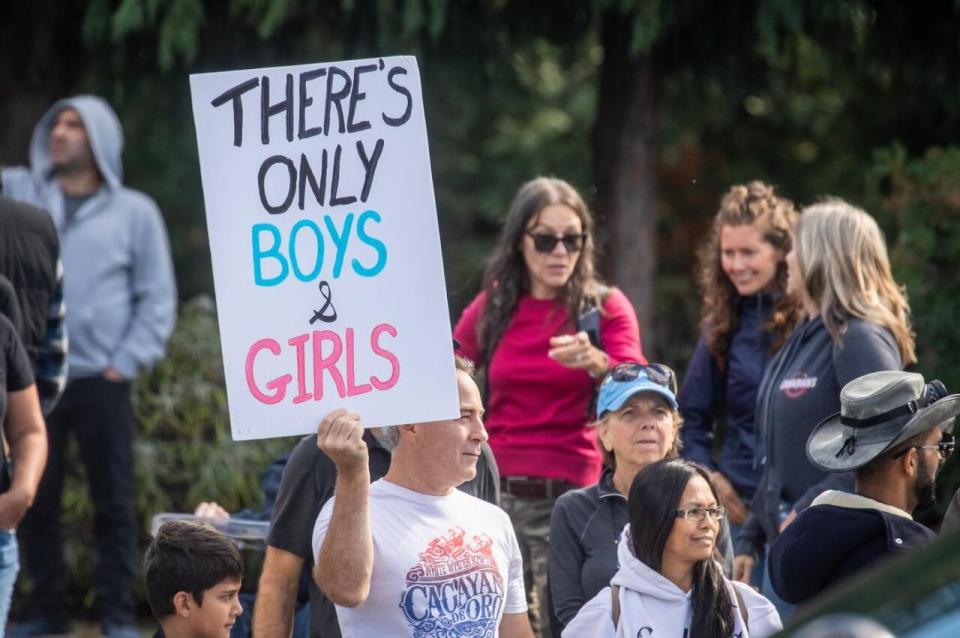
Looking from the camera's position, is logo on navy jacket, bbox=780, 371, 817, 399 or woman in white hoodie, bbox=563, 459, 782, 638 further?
logo on navy jacket, bbox=780, 371, 817, 399

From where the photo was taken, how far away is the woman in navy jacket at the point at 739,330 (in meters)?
6.02

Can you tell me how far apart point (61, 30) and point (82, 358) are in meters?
2.59

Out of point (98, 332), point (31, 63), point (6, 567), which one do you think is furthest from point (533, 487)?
point (31, 63)

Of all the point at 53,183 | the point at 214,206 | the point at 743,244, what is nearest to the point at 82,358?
the point at 53,183

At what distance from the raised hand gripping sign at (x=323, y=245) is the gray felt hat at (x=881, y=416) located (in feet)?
3.67

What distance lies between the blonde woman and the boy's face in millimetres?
1796

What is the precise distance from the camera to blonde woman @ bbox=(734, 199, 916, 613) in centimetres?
534

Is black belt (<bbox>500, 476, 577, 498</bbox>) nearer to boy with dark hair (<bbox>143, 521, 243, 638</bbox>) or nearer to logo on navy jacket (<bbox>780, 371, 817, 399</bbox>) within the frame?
logo on navy jacket (<bbox>780, 371, 817, 399</bbox>)

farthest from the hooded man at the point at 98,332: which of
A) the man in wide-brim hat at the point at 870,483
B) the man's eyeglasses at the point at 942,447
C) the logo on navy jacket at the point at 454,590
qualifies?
the man's eyeglasses at the point at 942,447

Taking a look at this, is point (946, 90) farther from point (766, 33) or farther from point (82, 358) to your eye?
point (82, 358)

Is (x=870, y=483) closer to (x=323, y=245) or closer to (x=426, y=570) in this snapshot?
(x=426, y=570)

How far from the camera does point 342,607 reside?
13.4 feet

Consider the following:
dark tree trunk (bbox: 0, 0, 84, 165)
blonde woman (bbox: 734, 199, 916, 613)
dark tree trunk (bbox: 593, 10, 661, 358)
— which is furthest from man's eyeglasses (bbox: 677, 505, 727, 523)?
dark tree trunk (bbox: 0, 0, 84, 165)

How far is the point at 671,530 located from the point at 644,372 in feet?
2.65
